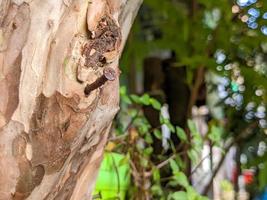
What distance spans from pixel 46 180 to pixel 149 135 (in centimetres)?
67

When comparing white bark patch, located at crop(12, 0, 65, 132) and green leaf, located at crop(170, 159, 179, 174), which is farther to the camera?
green leaf, located at crop(170, 159, 179, 174)

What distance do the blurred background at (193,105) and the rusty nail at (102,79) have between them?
0.53 m

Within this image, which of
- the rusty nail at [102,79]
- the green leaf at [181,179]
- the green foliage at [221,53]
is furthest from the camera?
the green foliage at [221,53]

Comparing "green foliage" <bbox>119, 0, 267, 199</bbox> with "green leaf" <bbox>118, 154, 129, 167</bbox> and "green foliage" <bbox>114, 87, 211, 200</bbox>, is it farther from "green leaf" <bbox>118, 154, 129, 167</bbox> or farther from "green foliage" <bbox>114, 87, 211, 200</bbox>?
"green leaf" <bbox>118, 154, 129, 167</bbox>

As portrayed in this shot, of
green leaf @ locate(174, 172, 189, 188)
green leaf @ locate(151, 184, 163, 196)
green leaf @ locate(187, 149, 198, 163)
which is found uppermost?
green leaf @ locate(187, 149, 198, 163)

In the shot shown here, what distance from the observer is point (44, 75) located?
0.64m

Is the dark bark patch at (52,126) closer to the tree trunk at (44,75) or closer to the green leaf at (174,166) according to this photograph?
the tree trunk at (44,75)

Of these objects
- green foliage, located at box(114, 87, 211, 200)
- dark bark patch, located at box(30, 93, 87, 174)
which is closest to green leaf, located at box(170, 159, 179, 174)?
green foliage, located at box(114, 87, 211, 200)

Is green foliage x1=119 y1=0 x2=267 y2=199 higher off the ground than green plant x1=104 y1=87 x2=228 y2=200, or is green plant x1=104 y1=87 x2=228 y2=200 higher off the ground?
green foliage x1=119 y1=0 x2=267 y2=199

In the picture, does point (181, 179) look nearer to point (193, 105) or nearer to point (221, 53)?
point (221, 53)

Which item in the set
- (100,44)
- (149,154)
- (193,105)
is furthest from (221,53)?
(100,44)

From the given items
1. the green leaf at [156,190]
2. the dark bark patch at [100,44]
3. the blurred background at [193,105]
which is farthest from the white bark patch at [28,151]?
the green leaf at [156,190]

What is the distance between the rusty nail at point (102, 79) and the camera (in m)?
0.62

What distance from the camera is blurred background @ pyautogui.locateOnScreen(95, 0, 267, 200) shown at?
1275 mm
